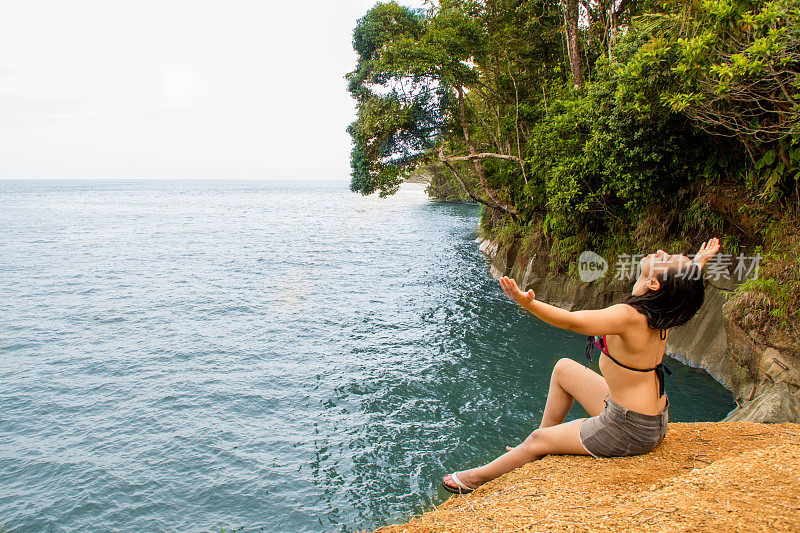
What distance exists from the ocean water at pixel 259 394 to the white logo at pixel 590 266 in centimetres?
265

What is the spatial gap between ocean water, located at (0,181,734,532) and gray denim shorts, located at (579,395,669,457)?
5.09m

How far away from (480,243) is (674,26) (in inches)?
1132

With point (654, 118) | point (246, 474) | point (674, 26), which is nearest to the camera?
point (246, 474)

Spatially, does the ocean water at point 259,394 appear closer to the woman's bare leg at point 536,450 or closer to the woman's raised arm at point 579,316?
the woman's bare leg at point 536,450

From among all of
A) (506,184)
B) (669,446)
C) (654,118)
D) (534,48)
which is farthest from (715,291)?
(534,48)

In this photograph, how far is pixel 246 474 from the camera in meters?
10.6

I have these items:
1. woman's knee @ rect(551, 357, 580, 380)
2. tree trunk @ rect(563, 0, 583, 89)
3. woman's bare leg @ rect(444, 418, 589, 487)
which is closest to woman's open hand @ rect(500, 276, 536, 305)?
woman's knee @ rect(551, 357, 580, 380)

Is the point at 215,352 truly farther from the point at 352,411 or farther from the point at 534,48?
the point at 534,48

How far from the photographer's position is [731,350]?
12852 mm

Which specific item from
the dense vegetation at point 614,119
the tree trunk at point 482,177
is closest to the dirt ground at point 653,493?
the dense vegetation at point 614,119

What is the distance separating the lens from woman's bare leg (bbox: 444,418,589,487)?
547 centimetres

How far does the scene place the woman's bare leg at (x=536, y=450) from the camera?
215 inches

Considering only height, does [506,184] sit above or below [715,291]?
above

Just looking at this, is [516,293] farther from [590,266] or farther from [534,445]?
[590,266]
